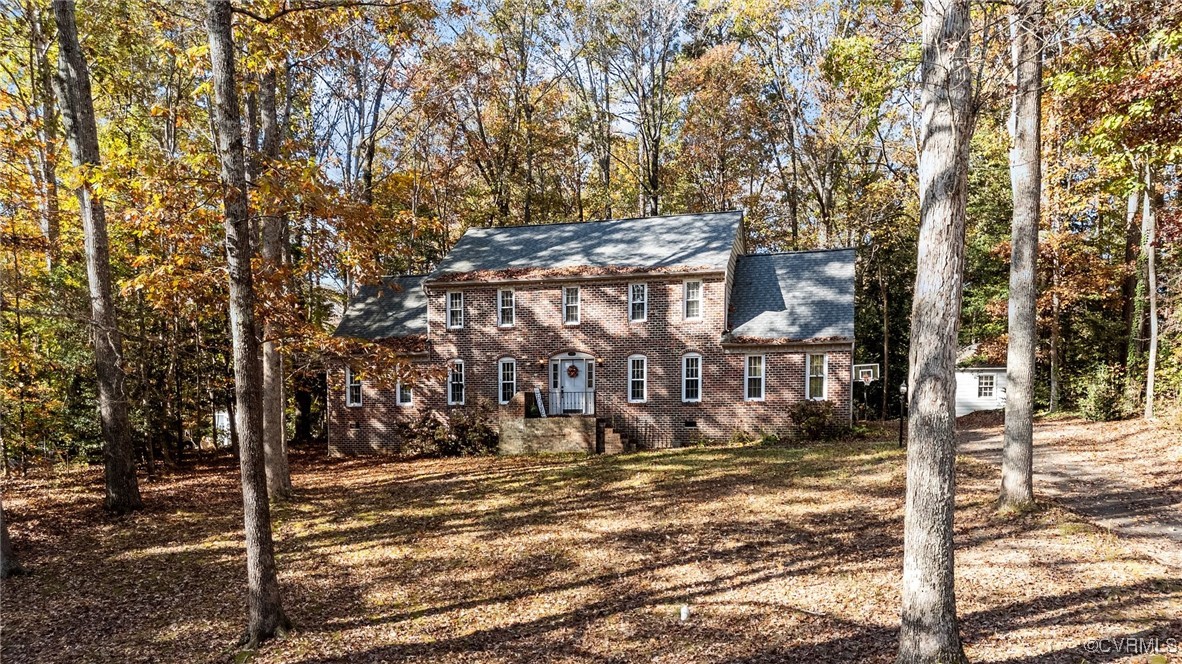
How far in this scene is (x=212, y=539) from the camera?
10828mm

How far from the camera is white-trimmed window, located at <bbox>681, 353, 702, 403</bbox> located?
64.8 feet

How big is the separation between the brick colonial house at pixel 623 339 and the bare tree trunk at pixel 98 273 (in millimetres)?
6678

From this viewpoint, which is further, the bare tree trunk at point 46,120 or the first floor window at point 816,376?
the first floor window at point 816,376

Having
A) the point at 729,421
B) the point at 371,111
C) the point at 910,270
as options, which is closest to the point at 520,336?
the point at 729,421

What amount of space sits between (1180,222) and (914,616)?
43.0 ft

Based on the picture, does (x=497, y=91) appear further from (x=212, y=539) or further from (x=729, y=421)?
(x=212, y=539)

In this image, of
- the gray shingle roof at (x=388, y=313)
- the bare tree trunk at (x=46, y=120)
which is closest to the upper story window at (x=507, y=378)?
the gray shingle roof at (x=388, y=313)

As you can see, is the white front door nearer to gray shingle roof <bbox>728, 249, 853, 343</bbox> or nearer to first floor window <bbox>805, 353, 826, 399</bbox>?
gray shingle roof <bbox>728, 249, 853, 343</bbox>

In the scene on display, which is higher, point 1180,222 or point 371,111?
point 371,111

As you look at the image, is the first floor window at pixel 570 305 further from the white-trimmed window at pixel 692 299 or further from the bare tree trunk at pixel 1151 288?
the bare tree trunk at pixel 1151 288

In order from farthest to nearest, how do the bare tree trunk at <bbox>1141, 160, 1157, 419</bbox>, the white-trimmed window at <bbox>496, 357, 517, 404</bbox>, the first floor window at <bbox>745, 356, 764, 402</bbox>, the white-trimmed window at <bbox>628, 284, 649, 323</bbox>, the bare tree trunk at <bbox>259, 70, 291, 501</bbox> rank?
1. the white-trimmed window at <bbox>496, 357, 517, 404</bbox>
2. the white-trimmed window at <bbox>628, 284, 649, 323</bbox>
3. the first floor window at <bbox>745, 356, 764, 402</bbox>
4. the bare tree trunk at <bbox>1141, 160, 1157, 419</bbox>
5. the bare tree trunk at <bbox>259, 70, 291, 501</bbox>

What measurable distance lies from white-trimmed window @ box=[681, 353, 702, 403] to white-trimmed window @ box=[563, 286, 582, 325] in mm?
3932

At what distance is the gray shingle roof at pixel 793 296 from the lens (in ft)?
62.2

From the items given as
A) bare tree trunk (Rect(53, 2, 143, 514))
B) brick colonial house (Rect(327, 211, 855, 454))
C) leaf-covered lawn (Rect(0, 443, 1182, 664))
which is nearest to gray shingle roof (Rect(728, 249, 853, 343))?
brick colonial house (Rect(327, 211, 855, 454))
